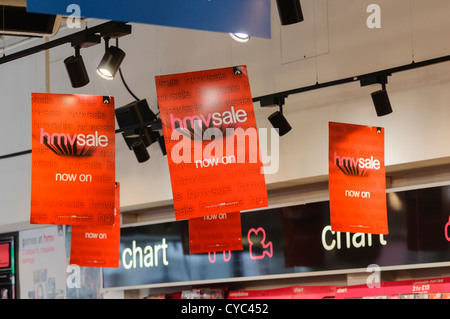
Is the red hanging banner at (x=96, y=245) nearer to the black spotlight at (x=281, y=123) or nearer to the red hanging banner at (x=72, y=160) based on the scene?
the red hanging banner at (x=72, y=160)

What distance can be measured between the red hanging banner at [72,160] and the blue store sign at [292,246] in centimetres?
199

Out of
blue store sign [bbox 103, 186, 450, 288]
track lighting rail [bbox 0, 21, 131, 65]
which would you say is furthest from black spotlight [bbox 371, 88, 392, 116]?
track lighting rail [bbox 0, 21, 131, 65]

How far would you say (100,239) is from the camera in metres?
6.20

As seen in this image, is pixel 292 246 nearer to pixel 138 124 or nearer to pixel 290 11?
pixel 138 124

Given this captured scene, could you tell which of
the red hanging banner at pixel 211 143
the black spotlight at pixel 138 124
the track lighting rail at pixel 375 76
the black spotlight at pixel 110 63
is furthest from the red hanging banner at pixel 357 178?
the black spotlight at pixel 138 124

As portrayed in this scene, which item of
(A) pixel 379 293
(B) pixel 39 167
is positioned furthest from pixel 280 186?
(B) pixel 39 167

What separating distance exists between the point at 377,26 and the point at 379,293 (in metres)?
2.18

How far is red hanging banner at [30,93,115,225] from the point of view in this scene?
4703mm

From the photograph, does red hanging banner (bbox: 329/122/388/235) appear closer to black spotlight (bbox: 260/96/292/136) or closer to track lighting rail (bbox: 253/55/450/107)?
track lighting rail (bbox: 253/55/450/107)

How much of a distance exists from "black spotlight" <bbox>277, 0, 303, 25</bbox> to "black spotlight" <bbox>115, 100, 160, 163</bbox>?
261cm

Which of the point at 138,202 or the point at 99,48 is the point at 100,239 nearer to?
the point at 138,202

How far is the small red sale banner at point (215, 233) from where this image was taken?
5.55m
